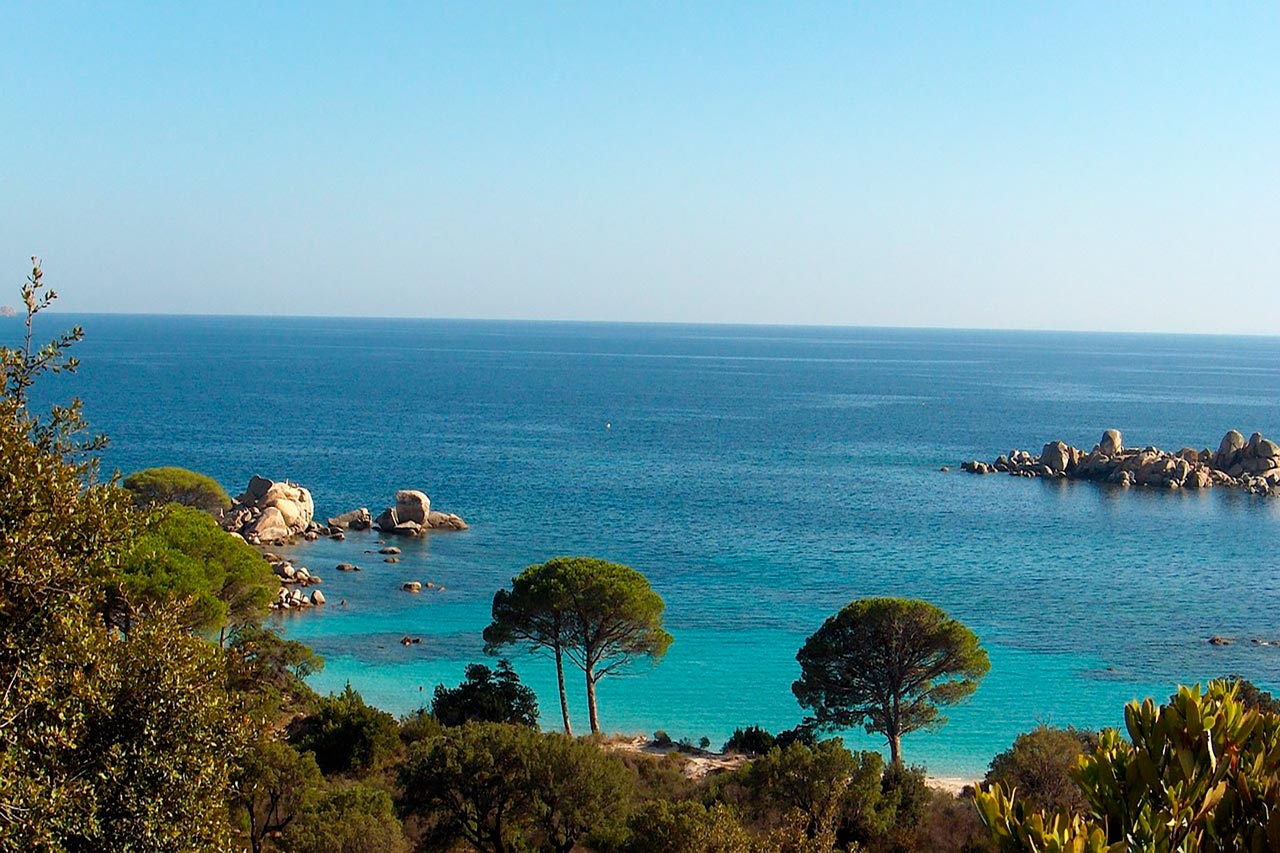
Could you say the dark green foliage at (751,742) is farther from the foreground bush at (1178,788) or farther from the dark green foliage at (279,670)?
the foreground bush at (1178,788)


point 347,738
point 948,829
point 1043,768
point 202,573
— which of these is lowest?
point 948,829

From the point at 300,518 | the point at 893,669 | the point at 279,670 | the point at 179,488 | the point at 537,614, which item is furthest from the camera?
the point at 300,518

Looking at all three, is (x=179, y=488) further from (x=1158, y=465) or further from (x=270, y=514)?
(x=1158, y=465)

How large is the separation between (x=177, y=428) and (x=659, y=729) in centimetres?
8009

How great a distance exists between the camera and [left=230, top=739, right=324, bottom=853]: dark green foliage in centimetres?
1856

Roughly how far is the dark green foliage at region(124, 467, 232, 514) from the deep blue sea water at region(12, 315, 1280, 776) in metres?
5.38

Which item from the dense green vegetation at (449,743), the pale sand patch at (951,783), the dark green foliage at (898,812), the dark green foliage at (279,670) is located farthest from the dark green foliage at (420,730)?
the pale sand patch at (951,783)

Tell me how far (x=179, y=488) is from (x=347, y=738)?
104 feet

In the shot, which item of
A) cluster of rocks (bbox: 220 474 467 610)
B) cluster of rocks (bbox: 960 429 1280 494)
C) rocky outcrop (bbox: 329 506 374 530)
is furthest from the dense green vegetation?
cluster of rocks (bbox: 960 429 1280 494)

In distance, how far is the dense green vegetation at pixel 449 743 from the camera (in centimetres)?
739

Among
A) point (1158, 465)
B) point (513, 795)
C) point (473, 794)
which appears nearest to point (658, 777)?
point (513, 795)

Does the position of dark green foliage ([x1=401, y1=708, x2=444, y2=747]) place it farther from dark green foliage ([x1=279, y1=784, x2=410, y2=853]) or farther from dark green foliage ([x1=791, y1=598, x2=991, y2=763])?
dark green foliage ([x1=791, y1=598, x2=991, y2=763])

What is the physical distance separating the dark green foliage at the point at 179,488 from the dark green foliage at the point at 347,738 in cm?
2679

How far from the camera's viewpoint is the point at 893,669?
2927 centimetres
